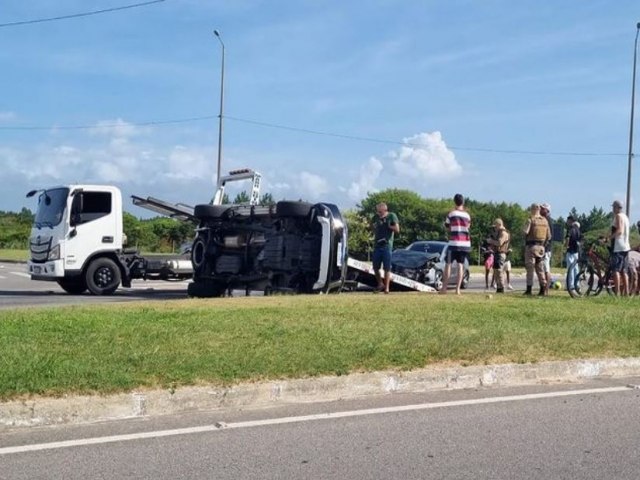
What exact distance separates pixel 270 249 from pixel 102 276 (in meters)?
4.60

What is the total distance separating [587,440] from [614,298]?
26.2ft

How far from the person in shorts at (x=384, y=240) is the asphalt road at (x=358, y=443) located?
7241 mm

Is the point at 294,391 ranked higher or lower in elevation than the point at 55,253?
lower

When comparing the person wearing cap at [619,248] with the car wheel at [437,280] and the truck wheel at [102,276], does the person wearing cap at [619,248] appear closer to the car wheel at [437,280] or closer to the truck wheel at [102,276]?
the car wheel at [437,280]

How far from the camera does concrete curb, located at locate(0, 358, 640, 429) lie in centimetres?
604

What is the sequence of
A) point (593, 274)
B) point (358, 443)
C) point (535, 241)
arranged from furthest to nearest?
1. point (593, 274)
2. point (535, 241)
3. point (358, 443)

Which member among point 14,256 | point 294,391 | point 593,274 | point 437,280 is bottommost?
point 294,391

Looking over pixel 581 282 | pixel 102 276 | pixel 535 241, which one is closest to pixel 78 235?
pixel 102 276

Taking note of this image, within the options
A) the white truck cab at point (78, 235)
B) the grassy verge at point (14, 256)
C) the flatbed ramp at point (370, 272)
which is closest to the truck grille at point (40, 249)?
the white truck cab at point (78, 235)

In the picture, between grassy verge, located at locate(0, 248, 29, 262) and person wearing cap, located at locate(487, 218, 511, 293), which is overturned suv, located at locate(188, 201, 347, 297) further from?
grassy verge, located at locate(0, 248, 29, 262)

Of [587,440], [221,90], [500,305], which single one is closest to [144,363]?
[587,440]

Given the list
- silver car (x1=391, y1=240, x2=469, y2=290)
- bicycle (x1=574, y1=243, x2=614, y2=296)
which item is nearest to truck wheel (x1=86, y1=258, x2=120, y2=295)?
silver car (x1=391, y1=240, x2=469, y2=290)

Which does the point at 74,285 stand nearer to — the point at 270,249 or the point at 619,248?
the point at 270,249

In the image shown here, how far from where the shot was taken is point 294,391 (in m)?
6.96
